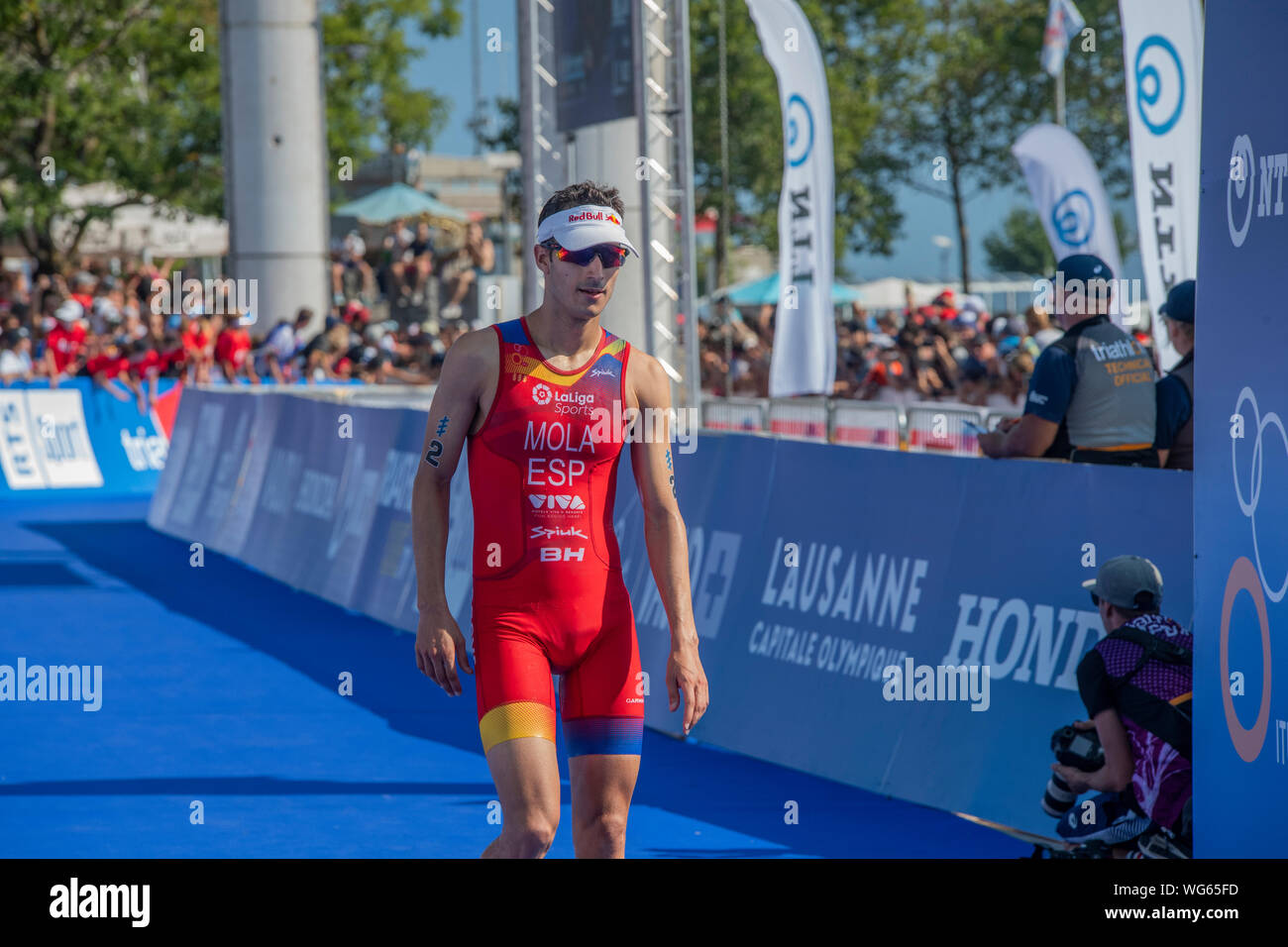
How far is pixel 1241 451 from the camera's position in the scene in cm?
505

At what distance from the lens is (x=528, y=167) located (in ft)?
48.6

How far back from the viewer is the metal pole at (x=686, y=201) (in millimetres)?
13352

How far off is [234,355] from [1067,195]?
14469 mm

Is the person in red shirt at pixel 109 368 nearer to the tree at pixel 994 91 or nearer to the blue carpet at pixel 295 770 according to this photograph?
the blue carpet at pixel 295 770

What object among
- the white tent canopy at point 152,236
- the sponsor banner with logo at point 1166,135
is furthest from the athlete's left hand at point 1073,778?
the white tent canopy at point 152,236

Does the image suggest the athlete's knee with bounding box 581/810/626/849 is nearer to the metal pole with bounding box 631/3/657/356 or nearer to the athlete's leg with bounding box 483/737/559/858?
the athlete's leg with bounding box 483/737/559/858

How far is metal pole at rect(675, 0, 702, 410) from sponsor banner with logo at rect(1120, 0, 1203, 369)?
10.4 feet

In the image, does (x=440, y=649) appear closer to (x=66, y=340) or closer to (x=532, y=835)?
(x=532, y=835)

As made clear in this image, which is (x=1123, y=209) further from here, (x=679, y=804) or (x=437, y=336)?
(x=679, y=804)

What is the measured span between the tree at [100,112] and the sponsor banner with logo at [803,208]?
2337 centimetres

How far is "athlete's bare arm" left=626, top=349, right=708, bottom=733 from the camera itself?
5074mm

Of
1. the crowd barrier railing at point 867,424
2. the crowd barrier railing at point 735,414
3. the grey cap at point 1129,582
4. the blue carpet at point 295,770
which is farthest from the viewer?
the crowd barrier railing at point 735,414
